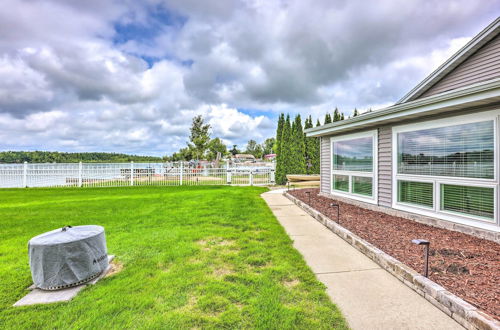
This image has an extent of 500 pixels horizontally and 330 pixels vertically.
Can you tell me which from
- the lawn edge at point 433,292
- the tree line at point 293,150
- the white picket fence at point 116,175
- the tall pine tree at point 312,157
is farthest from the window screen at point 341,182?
the tall pine tree at point 312,157

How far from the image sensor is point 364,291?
2.38 m

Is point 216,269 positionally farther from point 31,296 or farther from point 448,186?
point 448,186

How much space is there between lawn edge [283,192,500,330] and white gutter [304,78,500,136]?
2741 mm

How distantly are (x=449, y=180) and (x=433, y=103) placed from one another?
58.7 inches

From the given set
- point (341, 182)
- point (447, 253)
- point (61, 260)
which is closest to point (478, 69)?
point (341, 182)

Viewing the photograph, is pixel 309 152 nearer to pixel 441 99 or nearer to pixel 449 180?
pixel 449 180

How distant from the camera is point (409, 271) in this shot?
2545 mm

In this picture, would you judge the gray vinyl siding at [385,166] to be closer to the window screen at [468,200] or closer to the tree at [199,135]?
the window screen at [468,200]

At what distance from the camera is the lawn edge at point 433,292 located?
1764mm

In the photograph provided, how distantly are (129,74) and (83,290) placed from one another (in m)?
14.9

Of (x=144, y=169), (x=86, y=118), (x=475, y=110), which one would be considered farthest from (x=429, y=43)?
(x=86, y=118)

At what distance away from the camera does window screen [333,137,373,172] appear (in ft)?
20.1

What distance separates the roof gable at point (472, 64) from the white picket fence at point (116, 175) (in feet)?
29.4

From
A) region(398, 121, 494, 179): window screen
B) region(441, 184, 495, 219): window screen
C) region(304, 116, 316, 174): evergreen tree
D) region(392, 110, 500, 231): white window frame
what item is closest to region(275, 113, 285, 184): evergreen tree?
region(304, 116, 316, 174): evergreen tree
